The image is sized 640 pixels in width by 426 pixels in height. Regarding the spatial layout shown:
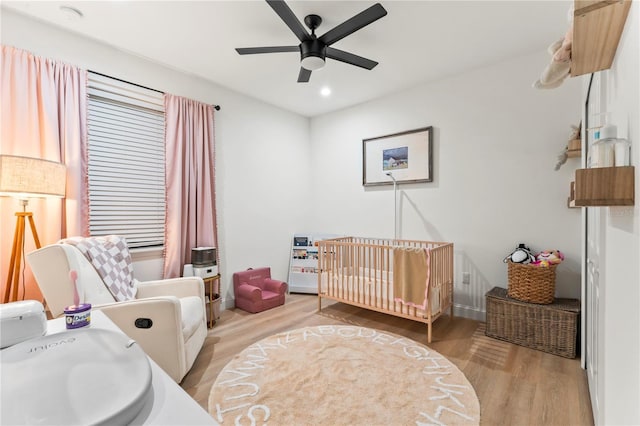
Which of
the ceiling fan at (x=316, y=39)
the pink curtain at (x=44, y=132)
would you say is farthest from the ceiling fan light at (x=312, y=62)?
the pink curtain at (x=44, y=132)

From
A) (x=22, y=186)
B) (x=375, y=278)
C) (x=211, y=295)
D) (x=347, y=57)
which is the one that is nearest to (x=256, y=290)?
(x=211, y=295)

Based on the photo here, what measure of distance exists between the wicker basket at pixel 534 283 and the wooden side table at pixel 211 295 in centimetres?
272

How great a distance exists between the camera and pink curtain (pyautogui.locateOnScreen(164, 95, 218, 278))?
282cm

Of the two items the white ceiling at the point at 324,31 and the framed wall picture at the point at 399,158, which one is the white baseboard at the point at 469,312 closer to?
the framed wall picture at the point at 399,158

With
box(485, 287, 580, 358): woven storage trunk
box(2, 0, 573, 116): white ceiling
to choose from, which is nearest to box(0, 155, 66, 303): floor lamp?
box(2, 0, 573, 116): white ceiling

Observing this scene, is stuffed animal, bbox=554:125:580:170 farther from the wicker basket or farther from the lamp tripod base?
the lamp tripod base

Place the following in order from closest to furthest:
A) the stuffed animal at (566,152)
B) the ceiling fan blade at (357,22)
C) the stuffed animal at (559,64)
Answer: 1. the stuffed animal at (559,64)
2. the ceiling fan blade at (357,22)
3. the stuffed animal at (566,152)

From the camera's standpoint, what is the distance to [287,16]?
1.74 metres

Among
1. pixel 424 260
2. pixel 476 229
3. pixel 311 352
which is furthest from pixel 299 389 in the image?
pixel 476 229

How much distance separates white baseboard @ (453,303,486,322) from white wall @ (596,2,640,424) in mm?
1920

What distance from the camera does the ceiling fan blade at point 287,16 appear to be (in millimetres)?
1618

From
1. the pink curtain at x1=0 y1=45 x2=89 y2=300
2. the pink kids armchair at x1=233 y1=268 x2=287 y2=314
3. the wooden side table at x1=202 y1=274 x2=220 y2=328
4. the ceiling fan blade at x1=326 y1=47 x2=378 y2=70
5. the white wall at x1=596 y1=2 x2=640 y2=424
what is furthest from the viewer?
the pink kids armchair at x1=233 y1=268 x2=287 y2=314

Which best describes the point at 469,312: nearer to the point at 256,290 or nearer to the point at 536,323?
the point at 536,323

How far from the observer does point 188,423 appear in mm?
503
